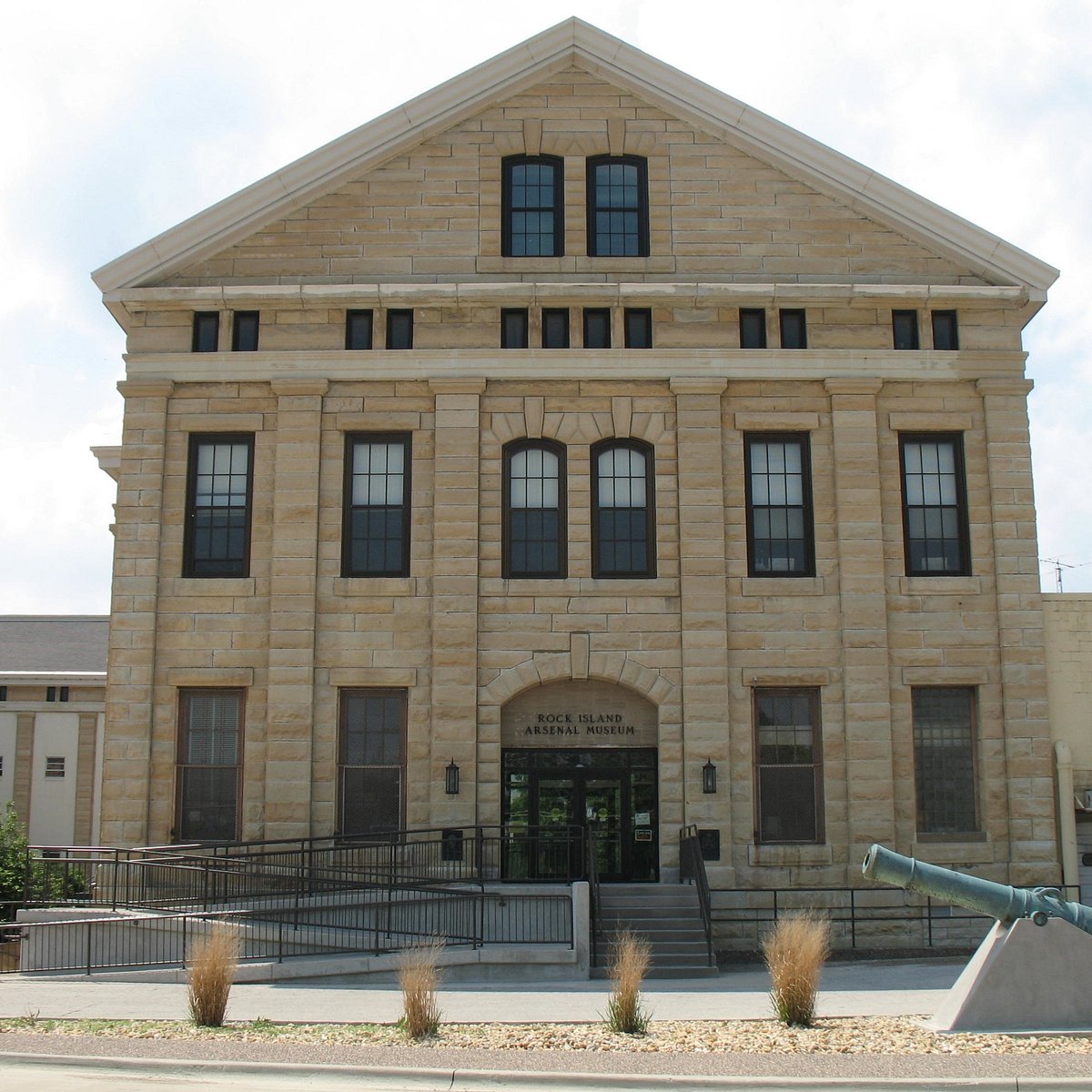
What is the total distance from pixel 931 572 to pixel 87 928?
14.2m

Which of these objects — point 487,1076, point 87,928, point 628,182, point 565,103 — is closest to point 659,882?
point 87,928

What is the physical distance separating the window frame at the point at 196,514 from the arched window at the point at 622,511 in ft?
18.8

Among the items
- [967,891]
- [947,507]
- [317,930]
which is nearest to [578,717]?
[317,930]

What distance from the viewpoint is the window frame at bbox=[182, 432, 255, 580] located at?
22406 mm

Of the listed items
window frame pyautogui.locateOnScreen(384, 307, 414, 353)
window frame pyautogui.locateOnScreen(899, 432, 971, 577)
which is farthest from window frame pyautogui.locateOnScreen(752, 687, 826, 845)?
window frame pyautogui.locateOnScreen(384, 307, 414, 353)

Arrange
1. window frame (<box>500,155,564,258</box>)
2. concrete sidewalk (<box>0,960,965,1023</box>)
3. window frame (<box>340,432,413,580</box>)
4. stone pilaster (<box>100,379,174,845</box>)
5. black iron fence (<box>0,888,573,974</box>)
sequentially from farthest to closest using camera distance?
window frame (<box>500,155,564,258</box>) < window frame (<box>340,432,413,580</box>) < stone pilaster (<box>100,379,174,845</box>) < black iron fence (<box>0,888,573,974</box>) < concrete sidewalk (<box>0,960,965,1023</box>)

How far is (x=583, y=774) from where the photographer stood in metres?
22.0

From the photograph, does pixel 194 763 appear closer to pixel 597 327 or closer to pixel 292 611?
pixel 292 611

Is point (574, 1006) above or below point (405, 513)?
below

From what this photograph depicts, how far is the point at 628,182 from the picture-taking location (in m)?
23.8

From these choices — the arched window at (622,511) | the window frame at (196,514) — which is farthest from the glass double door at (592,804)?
the window frame at (196,514)

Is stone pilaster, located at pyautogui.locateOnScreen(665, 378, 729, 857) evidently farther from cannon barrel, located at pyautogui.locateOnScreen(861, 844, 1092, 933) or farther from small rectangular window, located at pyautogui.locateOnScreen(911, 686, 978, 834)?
cannon barrel, located at pyautogui.locateOnScreen(861, 844, 1092, 933)

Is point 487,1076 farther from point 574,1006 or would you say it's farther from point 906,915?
point 906,915

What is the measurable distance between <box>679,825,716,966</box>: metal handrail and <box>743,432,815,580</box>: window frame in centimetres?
443
